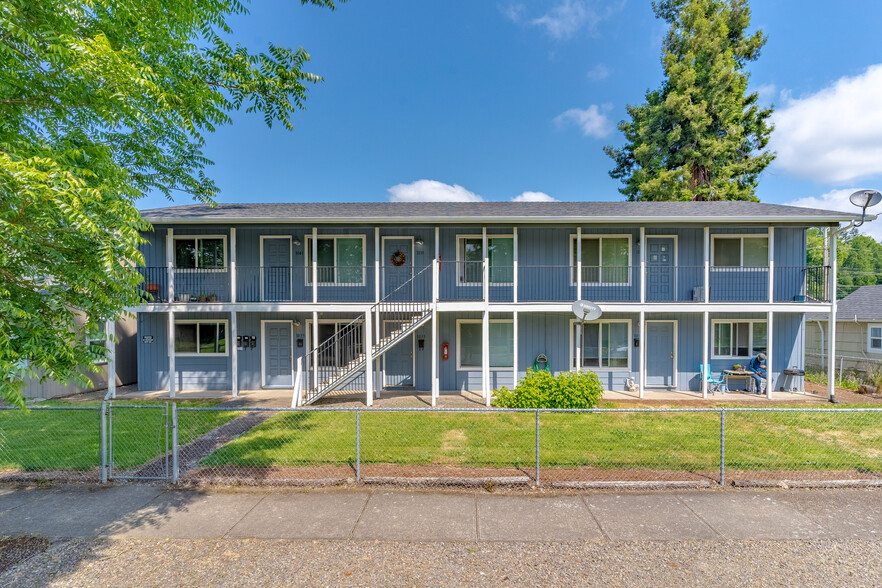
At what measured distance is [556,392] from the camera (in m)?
8.80

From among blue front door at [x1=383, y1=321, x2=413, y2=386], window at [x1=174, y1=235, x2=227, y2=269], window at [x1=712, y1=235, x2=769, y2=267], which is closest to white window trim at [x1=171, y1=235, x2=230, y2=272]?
window at [x1=174, y1=235, x2=227, y2=269]

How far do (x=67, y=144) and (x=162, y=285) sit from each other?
8.92 m

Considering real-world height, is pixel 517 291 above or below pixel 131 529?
above

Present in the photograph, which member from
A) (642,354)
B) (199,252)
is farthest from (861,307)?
(199,252)

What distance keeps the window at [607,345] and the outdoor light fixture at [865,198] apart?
234 inches

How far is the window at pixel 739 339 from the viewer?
12109 mm

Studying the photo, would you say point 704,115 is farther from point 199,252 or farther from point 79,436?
point 79,436

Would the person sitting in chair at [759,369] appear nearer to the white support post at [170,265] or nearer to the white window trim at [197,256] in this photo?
the white window trim at [197,256]

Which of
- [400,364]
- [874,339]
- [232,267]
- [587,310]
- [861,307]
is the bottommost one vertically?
[400,364]

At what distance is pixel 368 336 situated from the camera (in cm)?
1016

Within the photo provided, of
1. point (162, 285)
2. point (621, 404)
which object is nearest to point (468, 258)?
point (621, 404)

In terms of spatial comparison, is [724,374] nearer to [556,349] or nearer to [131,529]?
[556,349]

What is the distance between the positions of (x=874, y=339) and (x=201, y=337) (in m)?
24.5

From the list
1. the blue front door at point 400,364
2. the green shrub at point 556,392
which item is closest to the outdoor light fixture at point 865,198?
the green shrub at point 556,392
